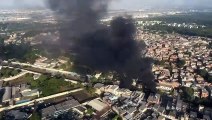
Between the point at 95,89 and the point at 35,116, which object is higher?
the point at 95,89

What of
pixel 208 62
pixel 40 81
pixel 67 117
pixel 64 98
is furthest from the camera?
pixel 208 62

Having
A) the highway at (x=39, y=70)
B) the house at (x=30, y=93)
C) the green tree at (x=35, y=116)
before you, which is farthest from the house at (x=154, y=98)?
the house at (x=30, y=93)

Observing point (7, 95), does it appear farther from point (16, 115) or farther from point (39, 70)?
point (39, 70)

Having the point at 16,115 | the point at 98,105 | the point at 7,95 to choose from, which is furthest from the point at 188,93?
the point at 7,95

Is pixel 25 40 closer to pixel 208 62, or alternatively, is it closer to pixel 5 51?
pixel 5 51

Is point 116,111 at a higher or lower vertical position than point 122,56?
lower

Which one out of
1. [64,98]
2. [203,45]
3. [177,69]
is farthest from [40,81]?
[203,45]

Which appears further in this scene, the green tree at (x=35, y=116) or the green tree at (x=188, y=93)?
the green tree at (x=188, y=93)

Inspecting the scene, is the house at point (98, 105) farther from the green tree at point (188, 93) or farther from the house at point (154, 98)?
the green tree at point (188, 93)

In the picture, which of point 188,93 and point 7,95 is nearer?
point 7,95
